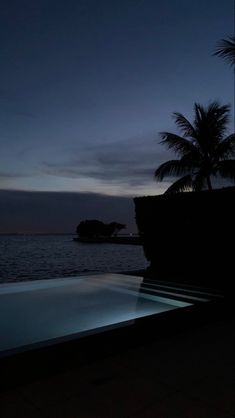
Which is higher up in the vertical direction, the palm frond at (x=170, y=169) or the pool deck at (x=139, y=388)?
the palm frond at (x=170, y=169)

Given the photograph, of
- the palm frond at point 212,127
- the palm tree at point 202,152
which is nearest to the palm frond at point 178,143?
the palm tree at point 202,152

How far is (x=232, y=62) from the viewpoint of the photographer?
25.6 ft

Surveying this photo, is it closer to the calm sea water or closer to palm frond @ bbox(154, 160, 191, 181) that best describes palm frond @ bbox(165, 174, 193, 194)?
palm frond @ bbox(154, 160, 191, 181)

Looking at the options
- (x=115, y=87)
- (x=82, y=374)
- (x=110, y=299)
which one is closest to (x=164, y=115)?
(x=115, y=87)

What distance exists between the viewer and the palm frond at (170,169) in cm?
1184

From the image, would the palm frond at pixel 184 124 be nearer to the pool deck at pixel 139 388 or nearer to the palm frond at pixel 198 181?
the palm frond at pixel 198 181

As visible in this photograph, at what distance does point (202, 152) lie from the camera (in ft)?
39.7

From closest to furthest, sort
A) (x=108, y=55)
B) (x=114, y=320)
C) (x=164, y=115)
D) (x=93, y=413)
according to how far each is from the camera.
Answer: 1. (x=93, y=413)
2. (x=114, y=320)
3. (x=108, y=55)
4. (x=164, y=115)

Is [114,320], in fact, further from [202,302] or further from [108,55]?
[108,55]

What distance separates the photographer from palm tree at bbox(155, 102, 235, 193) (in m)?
11.8

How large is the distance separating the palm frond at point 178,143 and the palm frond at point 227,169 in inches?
55.4

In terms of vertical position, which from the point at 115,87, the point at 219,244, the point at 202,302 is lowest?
the point at 202,302

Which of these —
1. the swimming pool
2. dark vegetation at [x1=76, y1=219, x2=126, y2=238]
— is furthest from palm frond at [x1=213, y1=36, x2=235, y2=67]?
dark vegetation at [x1=76, y1=219, x2=126, y2=238]

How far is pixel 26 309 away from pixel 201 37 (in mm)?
8787
